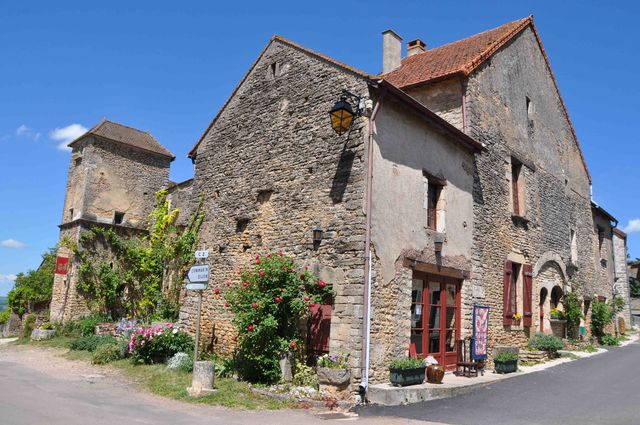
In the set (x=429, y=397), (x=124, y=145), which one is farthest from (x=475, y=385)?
(x=124, y=145)

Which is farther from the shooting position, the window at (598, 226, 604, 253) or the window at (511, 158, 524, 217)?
the window at (598, 226, 604, 253)

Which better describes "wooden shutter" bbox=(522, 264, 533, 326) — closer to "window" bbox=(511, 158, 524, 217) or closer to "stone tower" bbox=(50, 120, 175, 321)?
"window" bbox=(511, 158, 524, 217)

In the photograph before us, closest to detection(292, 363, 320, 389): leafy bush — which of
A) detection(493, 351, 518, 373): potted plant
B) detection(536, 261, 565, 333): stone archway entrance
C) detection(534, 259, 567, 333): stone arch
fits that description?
detection(493, 351, 518, 373): potted plant

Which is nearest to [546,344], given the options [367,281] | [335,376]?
[367,281]

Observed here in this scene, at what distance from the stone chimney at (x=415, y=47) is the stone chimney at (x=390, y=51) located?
1.18 meters

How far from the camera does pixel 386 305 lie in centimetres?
933

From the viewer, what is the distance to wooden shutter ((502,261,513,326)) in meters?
13.7

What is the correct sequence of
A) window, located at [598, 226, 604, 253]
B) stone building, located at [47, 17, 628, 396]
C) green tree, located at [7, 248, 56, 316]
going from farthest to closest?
window, located at [598, 226, 604, 253]
green tree, located at [7, 248, 56, 316]
stone building, located at [47, 17, 628, 396]

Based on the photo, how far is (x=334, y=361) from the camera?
8.60m

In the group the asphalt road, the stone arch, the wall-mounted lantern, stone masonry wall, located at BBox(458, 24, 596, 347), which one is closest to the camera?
the asphalt road

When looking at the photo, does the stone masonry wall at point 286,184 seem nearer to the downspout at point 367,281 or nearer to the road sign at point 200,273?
the downspout at point 367,281

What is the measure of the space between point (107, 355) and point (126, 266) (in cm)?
808

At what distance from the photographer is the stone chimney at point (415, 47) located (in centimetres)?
1866

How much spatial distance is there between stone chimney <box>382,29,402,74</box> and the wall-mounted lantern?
818 centimetres
